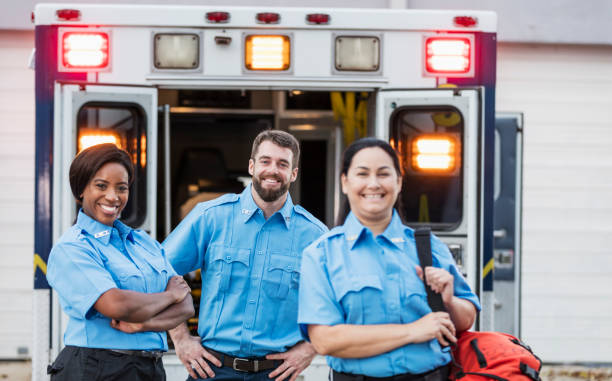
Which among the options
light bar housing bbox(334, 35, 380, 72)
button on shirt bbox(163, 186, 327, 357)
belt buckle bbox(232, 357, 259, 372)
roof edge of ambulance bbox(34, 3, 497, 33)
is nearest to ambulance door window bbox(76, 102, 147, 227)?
roof edge of ambulance bbox(34, 3, 497, 33)

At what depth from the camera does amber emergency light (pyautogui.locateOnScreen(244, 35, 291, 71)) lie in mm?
3879

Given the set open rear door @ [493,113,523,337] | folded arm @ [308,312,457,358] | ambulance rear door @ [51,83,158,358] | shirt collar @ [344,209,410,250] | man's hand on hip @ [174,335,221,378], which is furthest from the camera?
open rear door @ [493,113,523,337]

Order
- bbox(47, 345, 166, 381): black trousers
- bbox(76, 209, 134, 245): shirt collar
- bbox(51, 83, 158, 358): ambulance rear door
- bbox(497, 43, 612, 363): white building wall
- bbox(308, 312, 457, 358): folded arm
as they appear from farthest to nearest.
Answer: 1. bbox(497, 43, 612, 363): white building wall
2. bbox(51, 83, 158, 358): ambulance rear door
3. bbox(76, 209, 134, 245): shirt collar
4. bbox(47, 345, 166, 381): black trousers
5. bbox(308, 312, 457, 358): folded arm

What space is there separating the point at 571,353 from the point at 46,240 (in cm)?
499

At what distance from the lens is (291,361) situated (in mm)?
2875

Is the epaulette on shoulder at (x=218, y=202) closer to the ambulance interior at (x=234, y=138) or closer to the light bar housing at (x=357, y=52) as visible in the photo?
the light bar housing at (x=357, y=52)

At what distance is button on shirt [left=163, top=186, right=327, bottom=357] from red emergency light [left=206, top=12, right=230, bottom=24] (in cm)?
123

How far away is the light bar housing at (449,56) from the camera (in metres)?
3.90

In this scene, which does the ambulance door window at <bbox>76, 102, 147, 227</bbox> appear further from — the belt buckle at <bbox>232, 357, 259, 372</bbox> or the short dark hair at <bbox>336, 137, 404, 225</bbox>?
the short dark hair at <bbox>336, 137, 404, 225</bbox>

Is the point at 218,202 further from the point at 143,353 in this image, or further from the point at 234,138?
the point at 234,138

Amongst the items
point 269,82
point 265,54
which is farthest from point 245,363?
point 265,54

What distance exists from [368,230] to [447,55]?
191cm

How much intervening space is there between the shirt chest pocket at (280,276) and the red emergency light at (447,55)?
150 cm

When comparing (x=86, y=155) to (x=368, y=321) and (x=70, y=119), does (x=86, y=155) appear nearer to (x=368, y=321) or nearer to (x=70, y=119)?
(x=368, y=321)
